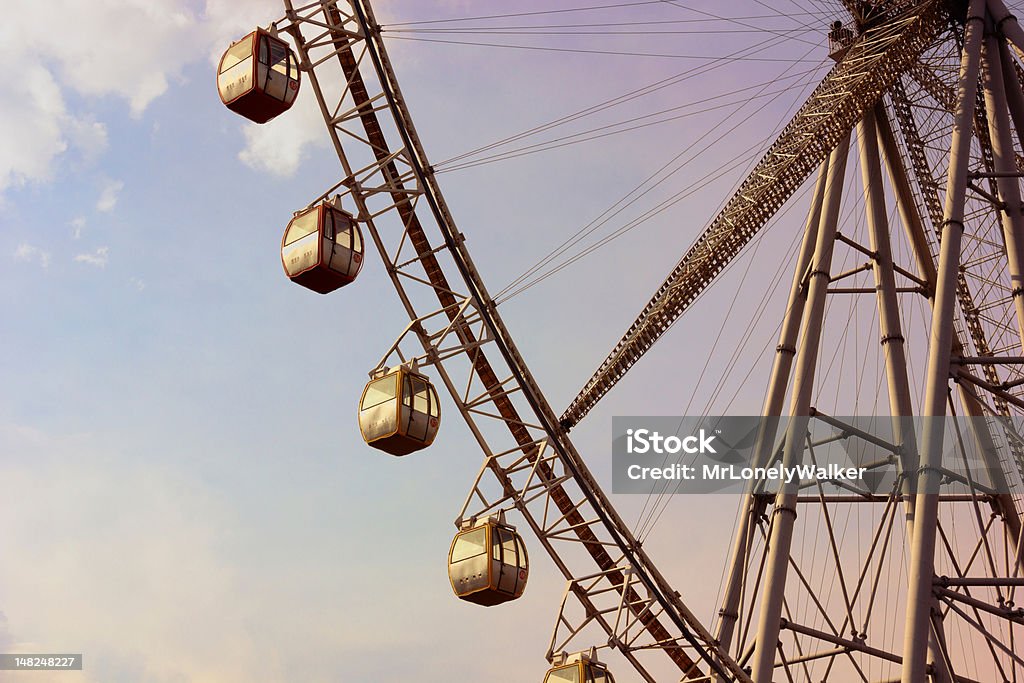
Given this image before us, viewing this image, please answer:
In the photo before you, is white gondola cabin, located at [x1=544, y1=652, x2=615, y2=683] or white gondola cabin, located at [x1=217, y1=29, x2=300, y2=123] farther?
white gondola cabin, located at [x1=544, y1=652, x2=615, y2=683]

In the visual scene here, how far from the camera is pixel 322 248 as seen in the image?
1905cm

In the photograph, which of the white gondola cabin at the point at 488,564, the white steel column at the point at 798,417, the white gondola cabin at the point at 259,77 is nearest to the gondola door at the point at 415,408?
the white gondola cabin at the point at 488,564

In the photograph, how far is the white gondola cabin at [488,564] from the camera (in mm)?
18688

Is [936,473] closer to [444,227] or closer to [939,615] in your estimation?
[939,615]

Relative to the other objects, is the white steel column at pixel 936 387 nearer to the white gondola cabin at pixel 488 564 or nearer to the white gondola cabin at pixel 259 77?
the white gondola cabin at pixel 488 564

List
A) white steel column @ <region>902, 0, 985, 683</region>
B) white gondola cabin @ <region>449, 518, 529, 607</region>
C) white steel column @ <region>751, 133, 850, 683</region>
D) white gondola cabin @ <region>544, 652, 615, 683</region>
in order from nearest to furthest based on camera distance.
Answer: white steel column @ <region>902, 0, 985, 683</region> → white gondola cabin @ <region>449, 518, 529, 607</region> → white steel column @ <region>751, 133, 850, 683</region> → white gondola cabin @ <region>544, 652, 615, 683</region>

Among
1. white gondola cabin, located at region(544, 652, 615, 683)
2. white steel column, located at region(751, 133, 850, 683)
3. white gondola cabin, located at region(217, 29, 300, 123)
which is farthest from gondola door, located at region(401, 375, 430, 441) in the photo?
white steel column, located at region(751, 133, 850, 683)

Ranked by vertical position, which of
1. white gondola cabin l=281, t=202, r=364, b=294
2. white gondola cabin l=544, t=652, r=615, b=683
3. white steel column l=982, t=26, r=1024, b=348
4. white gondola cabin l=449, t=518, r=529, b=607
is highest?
white steel column l=982, t=26, r=1024, b=348

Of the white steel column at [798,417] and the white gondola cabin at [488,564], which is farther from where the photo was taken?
the white steel column at [798,417]

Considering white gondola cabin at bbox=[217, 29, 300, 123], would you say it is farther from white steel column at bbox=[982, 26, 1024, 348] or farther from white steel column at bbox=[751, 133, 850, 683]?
white steel column at bbox=[982, 26, 1024, 348]

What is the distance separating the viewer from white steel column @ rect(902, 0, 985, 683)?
Result: 58.1ft

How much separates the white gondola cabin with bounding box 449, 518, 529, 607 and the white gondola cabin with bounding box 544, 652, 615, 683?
5.29 feet

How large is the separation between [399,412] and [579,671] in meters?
5.14

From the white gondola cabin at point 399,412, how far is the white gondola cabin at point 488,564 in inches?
66.1
